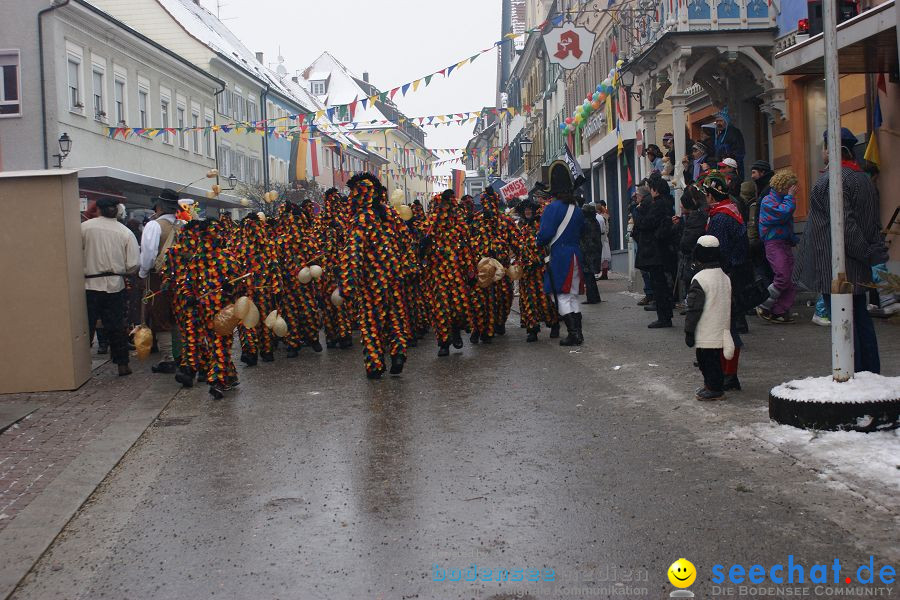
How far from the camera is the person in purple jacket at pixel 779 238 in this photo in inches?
465

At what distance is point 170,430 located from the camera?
758 centimetres

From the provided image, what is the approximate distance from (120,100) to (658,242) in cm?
2525

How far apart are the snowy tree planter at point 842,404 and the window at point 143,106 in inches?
1266

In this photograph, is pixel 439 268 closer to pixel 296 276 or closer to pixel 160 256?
pixel 296 276

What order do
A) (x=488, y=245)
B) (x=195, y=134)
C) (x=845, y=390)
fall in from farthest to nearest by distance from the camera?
1. (x=195, y=134)
2. (x=488, y=245)
3. (x=845, y=390)

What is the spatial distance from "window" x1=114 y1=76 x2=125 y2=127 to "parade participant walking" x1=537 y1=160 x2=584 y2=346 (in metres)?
24.9

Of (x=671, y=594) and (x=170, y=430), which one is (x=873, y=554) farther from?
(x=170, y=430)

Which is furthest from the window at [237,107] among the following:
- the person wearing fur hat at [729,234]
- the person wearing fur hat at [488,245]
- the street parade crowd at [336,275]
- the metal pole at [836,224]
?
the metal pole at [836,224]

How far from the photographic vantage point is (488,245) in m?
11.6

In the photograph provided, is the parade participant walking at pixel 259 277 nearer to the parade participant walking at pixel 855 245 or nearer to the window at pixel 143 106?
the parade participant walking at pixel 855 245

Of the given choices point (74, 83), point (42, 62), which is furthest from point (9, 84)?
point (74, 83)

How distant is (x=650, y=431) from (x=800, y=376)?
87.4 inches

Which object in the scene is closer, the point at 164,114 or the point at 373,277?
the point at 373,277

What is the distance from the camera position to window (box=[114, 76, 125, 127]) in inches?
1305
